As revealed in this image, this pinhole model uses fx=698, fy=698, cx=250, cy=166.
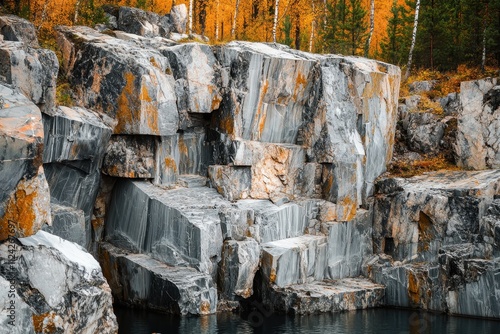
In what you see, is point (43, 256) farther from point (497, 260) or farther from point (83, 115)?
point (497, 260)

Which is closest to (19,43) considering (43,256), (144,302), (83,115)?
(83,115)

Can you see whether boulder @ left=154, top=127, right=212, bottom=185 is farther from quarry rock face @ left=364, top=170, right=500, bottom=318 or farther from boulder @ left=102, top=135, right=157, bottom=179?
quarry rock face @ left=364, top=170, right=500, bottom=318

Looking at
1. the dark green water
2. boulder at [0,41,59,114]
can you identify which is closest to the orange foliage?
boulder at [0,41,59,114]

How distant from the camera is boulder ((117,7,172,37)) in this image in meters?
45.0

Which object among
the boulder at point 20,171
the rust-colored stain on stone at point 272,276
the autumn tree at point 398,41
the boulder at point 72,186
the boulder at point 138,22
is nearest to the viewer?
the boulder at point 20,171

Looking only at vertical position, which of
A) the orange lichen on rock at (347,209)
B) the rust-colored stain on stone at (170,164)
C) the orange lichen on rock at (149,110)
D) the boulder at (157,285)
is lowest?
the boulder at (157,285)

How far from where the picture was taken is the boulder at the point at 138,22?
1773 inches

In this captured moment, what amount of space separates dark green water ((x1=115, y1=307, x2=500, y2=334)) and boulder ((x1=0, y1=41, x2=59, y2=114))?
36.5 ft

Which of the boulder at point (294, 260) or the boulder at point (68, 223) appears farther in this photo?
the boulder at point (294, 260)

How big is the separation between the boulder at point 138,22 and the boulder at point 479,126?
66.4 ft

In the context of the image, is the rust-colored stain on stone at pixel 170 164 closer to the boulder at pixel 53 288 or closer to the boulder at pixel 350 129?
the boulder at pixel 350 129

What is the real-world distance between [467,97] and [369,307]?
14.9m

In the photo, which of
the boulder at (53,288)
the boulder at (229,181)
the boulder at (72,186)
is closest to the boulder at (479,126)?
the boulder at (229,181)

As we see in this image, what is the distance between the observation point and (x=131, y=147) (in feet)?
126
